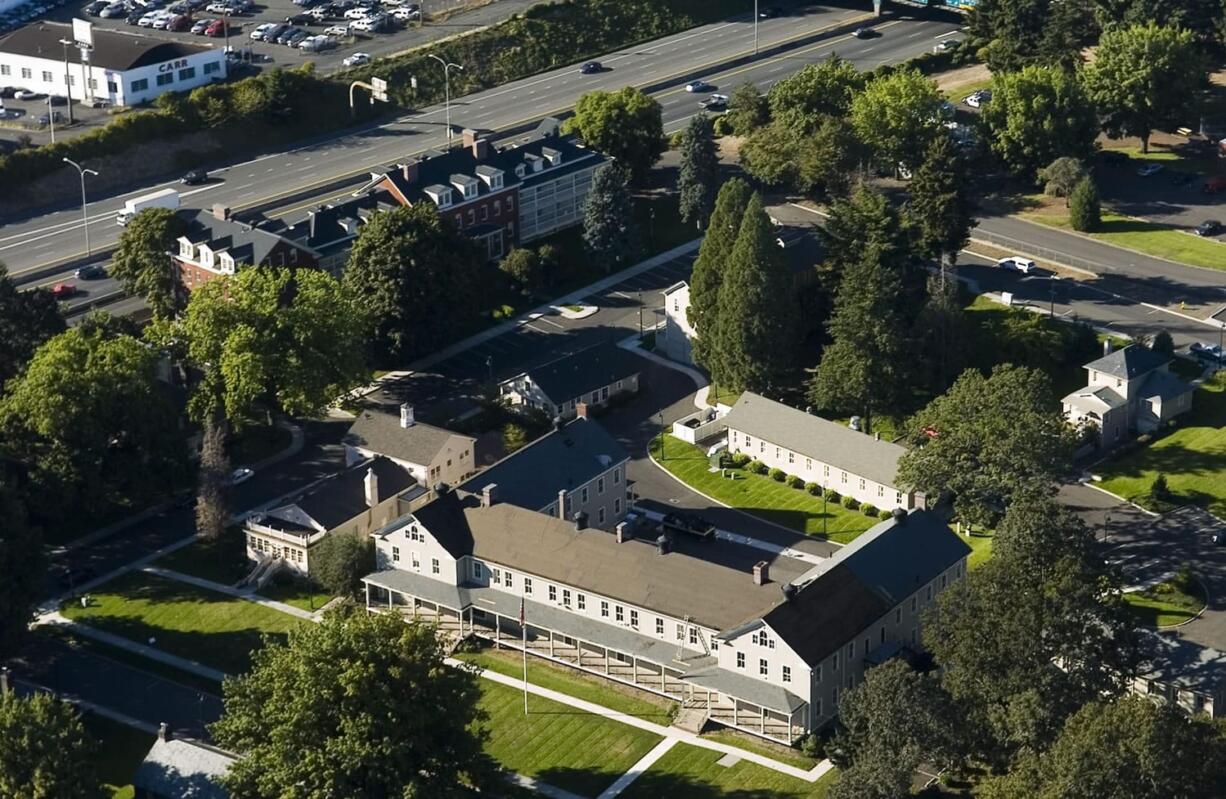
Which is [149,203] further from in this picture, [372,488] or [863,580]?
[863,580]

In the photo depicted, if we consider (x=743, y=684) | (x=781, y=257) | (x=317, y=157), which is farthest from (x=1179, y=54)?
(x=743, y=684)

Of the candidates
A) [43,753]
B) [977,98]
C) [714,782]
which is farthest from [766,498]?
[977,98]

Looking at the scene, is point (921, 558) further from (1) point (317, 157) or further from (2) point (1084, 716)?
(1) point (317, 157)

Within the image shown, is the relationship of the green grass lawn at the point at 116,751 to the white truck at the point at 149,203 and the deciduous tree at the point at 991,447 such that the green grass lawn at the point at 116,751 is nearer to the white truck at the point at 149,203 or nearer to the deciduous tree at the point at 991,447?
the deciduous tree at the point at 991,447

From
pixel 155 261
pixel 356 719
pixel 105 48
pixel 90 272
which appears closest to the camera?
pixel 356 719

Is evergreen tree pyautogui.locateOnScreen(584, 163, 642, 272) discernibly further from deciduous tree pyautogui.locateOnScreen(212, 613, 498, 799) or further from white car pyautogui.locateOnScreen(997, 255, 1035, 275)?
deciduous tree pyautogui.locateOnScreen(212, 613, 498, 799)

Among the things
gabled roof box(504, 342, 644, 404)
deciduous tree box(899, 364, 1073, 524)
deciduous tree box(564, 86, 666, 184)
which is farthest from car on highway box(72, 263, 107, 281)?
deciduous tree box(899, 364, 1073, 524)
